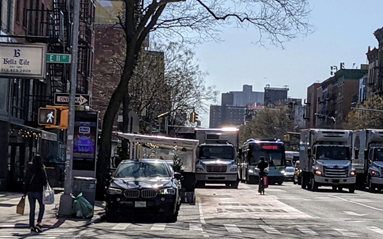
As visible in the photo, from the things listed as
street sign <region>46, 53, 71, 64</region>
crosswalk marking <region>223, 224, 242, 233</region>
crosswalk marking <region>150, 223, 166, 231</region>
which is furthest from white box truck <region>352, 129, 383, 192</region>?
street sign <region>46, 53, 71, 64</region>

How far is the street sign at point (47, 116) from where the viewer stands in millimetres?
17172

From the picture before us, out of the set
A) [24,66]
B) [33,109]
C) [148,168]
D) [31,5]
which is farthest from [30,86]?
[148,168]

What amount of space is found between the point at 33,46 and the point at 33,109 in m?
12.3

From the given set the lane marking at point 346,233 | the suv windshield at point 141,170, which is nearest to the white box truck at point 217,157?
the suv windshield at point 141,170

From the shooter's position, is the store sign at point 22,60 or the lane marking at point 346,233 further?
the store sign at point 22,60

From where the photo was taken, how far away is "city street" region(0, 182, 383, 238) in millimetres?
14594

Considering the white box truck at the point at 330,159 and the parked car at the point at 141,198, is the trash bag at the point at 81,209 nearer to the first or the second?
the parked car at the point at 141,198

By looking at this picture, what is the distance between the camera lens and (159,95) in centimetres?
4631

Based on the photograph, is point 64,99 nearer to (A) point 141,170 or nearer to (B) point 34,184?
(A) point 141,170

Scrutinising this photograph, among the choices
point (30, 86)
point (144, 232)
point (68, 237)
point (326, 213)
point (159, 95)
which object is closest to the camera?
point (68, 237)

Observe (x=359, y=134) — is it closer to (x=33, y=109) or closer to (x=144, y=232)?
(x=33, y=109)

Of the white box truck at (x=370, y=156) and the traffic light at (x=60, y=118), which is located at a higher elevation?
the traffic light at (x=60, y=118)

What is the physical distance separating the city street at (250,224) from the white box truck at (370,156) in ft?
52.0

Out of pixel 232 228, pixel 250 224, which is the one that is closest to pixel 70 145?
pixel 232 228
